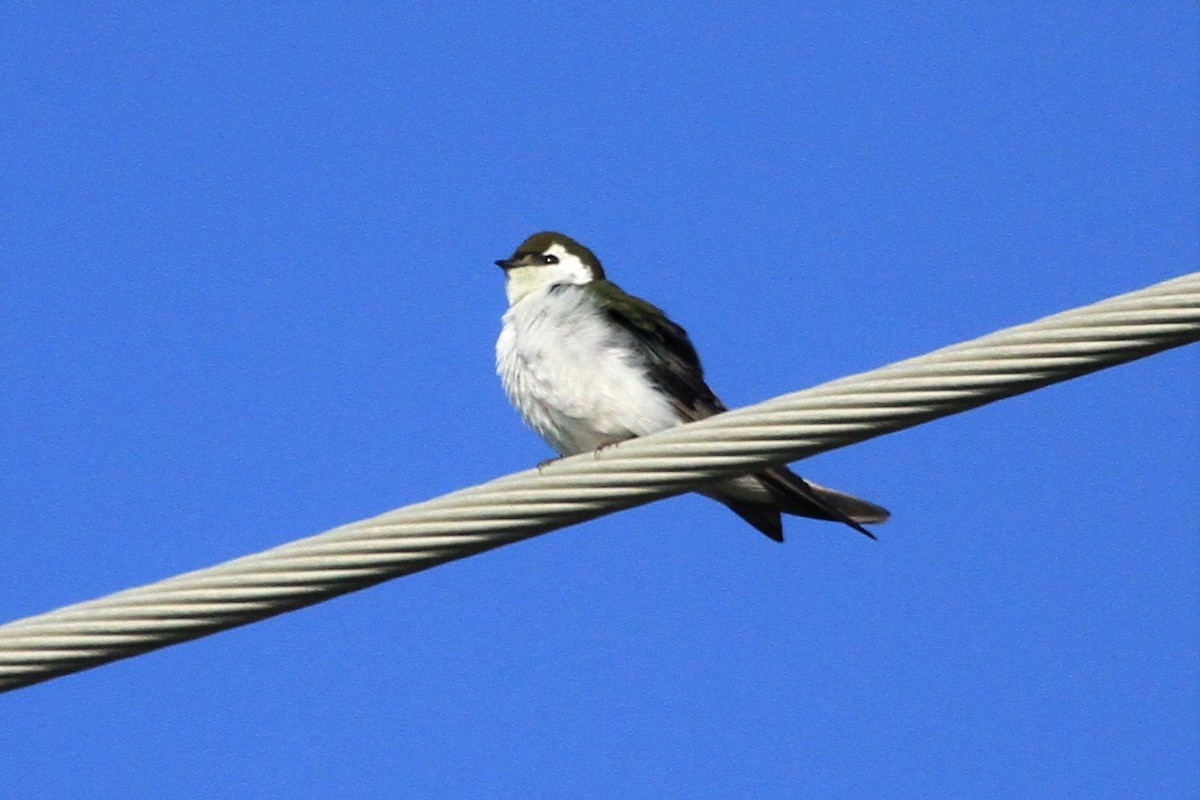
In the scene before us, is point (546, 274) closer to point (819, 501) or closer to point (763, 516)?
point (763, 516)

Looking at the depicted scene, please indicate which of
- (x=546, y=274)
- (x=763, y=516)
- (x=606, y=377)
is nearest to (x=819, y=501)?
(x=763, y=516)

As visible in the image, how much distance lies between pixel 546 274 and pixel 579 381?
5.36 ft

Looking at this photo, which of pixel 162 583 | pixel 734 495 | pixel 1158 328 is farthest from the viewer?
pixel 734 495

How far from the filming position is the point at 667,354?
6.61 m

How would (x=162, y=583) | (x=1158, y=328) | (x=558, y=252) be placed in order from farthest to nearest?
(x=558, y=252), (x=162, y=583), (x=1158, y=328)

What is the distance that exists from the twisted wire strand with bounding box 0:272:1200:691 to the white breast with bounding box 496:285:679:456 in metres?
2.23

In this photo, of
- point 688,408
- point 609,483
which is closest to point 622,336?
point 688,408

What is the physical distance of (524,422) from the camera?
6.71 meters

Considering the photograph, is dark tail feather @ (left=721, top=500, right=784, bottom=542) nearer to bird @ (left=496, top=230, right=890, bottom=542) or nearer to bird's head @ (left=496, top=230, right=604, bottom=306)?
bird @ (left=496, top=230, right=890, bottom=542)

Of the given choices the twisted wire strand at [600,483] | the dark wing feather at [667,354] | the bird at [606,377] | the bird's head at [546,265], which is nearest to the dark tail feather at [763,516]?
the bird at [606,377]

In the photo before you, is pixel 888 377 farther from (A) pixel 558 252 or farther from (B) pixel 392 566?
(A) pixel 558 252

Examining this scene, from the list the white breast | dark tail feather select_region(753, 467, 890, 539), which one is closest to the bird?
the white breast

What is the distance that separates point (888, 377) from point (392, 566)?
1.11 metres

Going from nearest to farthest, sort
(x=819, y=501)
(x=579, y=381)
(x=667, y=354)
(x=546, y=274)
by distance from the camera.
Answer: (x=819, y=501)
(x=579, y=381)
(x=667, y=354)
(x=546, y=274)
